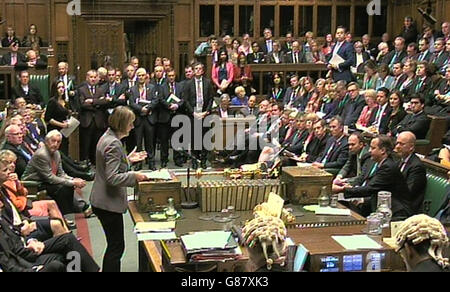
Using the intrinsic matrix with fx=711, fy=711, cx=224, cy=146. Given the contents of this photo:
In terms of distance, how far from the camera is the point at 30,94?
9.62 meters

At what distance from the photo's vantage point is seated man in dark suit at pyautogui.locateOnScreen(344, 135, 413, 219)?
17.3ft

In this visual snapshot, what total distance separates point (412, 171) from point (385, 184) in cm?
31

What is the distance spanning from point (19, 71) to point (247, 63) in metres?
3.59

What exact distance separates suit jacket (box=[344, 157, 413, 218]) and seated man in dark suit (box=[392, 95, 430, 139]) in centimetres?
221

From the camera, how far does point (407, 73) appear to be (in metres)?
9.12

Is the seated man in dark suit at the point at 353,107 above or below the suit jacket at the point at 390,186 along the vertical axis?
above

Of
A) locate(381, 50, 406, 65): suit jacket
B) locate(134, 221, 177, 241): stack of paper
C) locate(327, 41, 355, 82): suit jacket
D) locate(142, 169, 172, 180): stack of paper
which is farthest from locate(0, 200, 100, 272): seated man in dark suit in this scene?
locate(381, 50, 406, 65): suit jacket

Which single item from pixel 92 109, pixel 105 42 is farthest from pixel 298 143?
pixel 105 42

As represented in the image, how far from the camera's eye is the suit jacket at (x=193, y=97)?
9633 millimetres

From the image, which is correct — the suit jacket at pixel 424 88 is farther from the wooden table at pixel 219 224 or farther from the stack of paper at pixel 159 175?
the stack of paper at pixel 159 175

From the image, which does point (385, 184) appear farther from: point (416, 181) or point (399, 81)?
point (399, 81)

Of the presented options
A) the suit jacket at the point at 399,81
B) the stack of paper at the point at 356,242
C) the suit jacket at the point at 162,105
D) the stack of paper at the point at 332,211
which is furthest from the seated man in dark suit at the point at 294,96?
the stack of paper at the point at 356,242

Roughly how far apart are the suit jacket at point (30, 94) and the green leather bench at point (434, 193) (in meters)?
5.86

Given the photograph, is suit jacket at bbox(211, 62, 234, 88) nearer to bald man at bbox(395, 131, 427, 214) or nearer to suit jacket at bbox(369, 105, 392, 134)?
suit jacket at bbox(369, 105, 392, 134)
